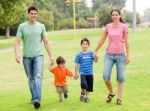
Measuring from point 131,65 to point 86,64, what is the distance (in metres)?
8.31

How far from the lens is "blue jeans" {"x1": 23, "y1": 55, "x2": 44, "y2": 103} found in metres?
10.2

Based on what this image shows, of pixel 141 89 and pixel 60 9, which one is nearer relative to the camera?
pixel 141 89

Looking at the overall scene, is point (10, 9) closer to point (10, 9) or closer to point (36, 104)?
point (10, 9)

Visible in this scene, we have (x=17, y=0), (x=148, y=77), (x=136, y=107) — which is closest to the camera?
(x=136, y=107)

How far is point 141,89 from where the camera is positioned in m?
12.7

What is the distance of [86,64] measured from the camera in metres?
11.0

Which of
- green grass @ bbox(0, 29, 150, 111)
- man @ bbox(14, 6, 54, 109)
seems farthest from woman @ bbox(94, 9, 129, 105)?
man @ bbox(14, 6, 54, 109)

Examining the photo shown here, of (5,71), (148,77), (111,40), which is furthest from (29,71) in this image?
(5,71)

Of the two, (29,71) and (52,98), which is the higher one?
(29,71)

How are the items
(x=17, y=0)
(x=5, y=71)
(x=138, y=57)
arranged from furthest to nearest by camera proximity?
(x=17, y=0)
(x=138, y=57)
(x=5, y=71)

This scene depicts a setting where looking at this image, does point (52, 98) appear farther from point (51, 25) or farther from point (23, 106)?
point (51, 25)

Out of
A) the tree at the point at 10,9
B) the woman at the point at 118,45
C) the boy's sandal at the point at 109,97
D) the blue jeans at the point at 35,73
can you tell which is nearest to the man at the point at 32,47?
the blue jeans at the point at 35,73

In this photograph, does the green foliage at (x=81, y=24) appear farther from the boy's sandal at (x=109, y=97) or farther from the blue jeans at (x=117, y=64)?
the blue jeans at (x=117, y=64)

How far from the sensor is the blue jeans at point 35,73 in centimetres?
1025
